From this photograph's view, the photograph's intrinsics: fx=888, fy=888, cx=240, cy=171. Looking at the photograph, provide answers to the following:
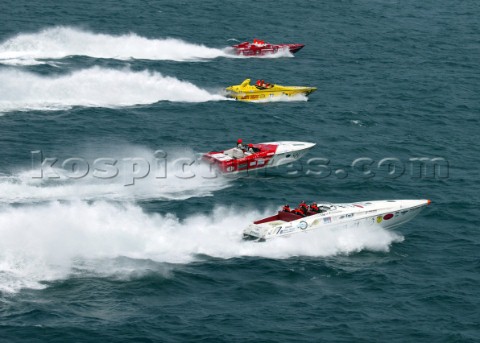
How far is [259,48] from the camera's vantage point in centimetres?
9019

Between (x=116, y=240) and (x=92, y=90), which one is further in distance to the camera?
(x=92, y=90)

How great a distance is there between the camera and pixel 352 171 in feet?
197

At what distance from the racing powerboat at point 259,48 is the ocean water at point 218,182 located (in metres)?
1.35

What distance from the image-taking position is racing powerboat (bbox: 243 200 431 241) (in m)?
46.3

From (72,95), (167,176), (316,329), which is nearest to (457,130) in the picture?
(167,176)

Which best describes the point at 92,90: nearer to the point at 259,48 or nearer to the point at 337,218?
the point at 259,48

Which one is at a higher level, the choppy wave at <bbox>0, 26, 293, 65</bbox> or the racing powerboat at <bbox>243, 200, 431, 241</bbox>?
the choppy wave at <bbox>0, 26, 293, 65</bbox>

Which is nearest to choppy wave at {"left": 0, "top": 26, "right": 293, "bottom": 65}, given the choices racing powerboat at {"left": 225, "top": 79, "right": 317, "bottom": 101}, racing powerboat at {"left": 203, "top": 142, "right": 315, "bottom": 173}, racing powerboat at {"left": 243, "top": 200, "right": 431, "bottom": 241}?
racing powerboat at {"left": 225, "top": 79, "right": 317, "bottom": 101}

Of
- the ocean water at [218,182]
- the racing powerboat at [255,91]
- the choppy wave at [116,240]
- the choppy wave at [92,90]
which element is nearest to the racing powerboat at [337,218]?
the choppy wave at [116,240]

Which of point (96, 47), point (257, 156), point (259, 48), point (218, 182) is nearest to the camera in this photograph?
point (218, 182)

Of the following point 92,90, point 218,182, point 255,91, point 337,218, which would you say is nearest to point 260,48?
point 255,91

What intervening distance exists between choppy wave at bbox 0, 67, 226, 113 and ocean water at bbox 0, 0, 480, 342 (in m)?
0.19

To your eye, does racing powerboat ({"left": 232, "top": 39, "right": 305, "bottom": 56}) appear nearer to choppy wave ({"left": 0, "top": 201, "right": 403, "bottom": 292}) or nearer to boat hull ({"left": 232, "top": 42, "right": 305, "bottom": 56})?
boat hull ({"left": 232, "top": 42, "right": 305, "bottom": 56})

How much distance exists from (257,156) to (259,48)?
3319cm
